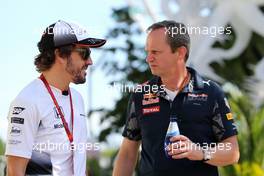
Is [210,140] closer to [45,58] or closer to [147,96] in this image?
[147,96]

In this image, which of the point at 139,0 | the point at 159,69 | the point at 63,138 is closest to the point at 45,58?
the point at 63,138

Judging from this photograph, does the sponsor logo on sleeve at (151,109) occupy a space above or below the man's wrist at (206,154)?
above

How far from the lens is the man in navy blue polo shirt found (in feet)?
17.1

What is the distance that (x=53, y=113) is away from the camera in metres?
4.64

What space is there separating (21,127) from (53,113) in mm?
A: 243

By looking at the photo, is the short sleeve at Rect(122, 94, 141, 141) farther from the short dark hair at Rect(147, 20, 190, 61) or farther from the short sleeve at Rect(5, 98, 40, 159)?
the short sleeve at Rect(5, 98, 40, 159)

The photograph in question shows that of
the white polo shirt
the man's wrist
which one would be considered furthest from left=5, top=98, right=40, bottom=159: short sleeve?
the man's wrist

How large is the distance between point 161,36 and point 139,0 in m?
14.2

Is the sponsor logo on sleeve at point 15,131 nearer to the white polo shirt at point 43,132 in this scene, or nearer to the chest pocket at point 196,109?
the white polo shirt at point 43,132

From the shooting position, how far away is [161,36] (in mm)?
5332

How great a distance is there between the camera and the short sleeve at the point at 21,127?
14.7ft

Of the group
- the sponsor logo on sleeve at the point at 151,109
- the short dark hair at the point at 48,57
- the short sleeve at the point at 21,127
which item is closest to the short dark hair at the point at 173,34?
the sponsor logo on sleeve at the point at 151,109

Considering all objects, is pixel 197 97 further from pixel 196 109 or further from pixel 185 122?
pixel 185 122
